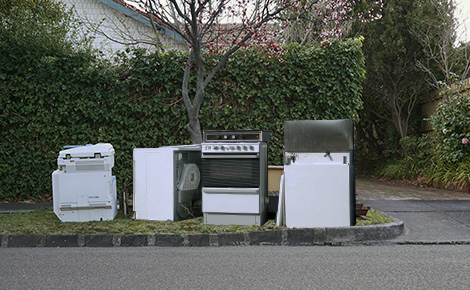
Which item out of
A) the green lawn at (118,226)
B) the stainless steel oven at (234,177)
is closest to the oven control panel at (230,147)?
the stainless steel oven at (234,177)

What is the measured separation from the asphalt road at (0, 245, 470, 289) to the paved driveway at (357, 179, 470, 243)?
71 cm

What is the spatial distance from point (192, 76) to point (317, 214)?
4.42 meters

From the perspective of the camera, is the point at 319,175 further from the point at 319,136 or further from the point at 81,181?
the point at 81,181

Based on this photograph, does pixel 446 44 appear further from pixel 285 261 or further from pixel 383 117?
pixel 285 261

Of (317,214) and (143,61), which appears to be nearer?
(317,214)

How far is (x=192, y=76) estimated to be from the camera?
9.88m

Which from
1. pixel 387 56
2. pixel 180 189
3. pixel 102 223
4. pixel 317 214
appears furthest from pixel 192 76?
pixel 387 56

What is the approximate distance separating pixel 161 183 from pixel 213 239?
1.49m

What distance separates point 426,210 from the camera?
855cm

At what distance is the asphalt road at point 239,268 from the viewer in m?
4.30

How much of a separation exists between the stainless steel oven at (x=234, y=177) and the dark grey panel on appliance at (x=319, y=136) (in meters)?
0.52

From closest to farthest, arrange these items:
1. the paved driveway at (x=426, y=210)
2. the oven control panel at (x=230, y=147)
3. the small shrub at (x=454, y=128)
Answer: the paved driveway at (x=426, y=210), the oven control panel at (x=230, y=147), the small shrub at (x=454, y=128)

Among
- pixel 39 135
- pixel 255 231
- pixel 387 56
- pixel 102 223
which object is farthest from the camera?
pixel 387 56

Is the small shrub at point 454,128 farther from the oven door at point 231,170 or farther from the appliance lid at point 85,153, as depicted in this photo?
the appliance lid at point 85,153
